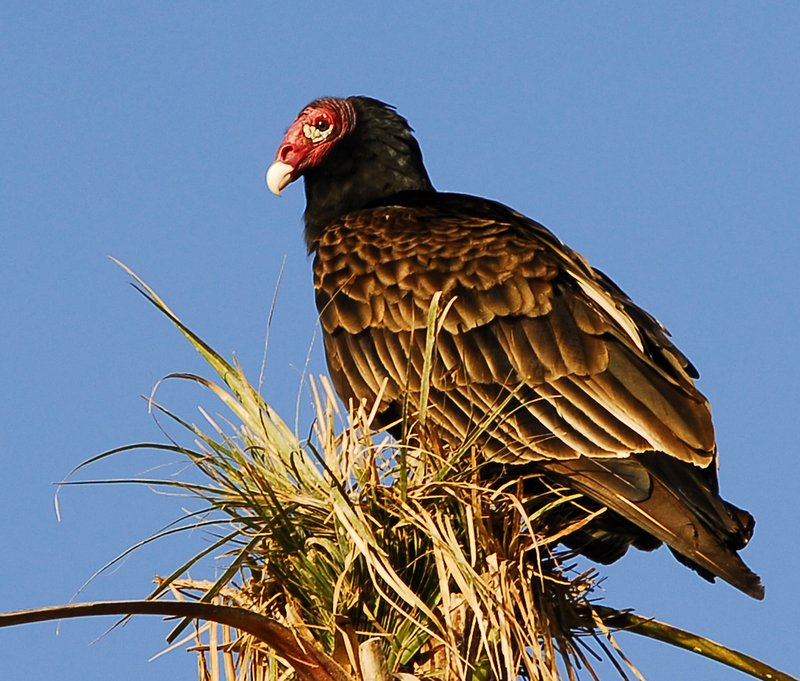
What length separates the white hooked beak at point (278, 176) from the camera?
6.52 metres

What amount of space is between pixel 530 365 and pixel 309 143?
91.7 inches

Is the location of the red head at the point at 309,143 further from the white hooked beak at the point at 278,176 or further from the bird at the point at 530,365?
the bird at the point at 530,365

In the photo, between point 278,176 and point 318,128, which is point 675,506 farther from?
point 318,128

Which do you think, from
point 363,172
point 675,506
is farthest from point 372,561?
point 363,172

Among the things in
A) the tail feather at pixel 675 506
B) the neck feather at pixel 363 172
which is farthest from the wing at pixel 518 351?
the neck feather at pixel 363 172

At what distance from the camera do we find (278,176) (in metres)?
6.52

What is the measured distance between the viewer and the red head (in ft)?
21.6

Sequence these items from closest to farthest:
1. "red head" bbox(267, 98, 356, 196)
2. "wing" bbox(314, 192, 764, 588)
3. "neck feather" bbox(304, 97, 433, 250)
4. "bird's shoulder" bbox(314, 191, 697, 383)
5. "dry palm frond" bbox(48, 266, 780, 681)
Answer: "dry palm frond" bbox(48, 266, 780, 681), "wing" bbox(314, 192, 764, 588), "bird's shoulder" bbox(314, 191, 697, 383), "neck feather" bbox(304, 97, 433, 250), "red head" bbox(267, 98, 356, 196)

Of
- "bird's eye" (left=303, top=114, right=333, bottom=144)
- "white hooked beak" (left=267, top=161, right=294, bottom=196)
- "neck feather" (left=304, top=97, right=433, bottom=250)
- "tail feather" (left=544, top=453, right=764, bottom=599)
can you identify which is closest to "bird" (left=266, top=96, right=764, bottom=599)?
"tail feather" (left=544, top=453, right=764, bottom=599)

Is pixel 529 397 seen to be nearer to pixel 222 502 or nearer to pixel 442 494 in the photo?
pixel 442 494

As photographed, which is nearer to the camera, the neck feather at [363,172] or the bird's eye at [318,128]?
the neck feather at [363,172]

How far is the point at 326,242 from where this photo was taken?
575cm

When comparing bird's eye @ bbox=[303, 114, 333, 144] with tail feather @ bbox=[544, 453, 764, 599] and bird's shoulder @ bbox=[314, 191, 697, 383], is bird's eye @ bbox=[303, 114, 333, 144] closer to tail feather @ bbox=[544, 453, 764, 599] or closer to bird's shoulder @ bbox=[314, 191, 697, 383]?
bird's shoulder @ bbox=[314, 191, 697, 383]

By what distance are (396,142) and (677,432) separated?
108 inches
